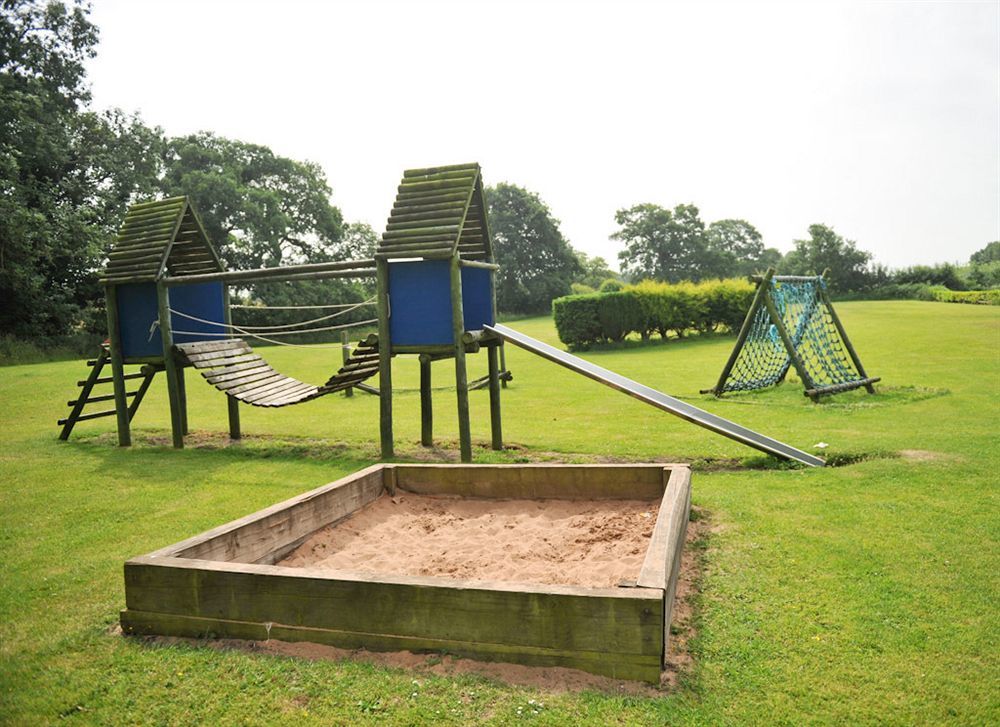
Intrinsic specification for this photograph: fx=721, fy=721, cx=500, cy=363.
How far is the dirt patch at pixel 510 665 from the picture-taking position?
3.27 meters

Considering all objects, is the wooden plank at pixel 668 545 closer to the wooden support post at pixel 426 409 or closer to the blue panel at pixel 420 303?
the blue panel at pixel 420 303

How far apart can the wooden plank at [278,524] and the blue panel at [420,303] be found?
10.7ft

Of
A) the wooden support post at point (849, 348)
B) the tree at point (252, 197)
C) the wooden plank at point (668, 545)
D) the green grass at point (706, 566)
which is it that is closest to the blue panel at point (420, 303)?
the green grass at point (706, 566)

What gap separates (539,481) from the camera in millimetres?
6176

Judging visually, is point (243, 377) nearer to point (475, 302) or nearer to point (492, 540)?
point (475, 302)

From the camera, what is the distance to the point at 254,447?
10.7 meters

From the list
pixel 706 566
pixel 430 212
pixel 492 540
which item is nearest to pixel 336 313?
pixel 430 212

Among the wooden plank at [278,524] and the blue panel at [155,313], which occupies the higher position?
the blue panel at [155,313]

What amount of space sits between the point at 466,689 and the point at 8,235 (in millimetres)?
32245

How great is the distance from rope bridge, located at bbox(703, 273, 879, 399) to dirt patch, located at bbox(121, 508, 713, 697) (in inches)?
397

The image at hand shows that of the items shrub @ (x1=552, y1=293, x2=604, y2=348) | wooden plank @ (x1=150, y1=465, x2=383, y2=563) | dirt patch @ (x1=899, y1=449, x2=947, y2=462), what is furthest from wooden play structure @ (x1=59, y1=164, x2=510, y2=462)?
shrub @ (x1=552, y1=293, x2=604, y2=348)

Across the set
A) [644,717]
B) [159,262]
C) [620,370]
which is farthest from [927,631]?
[620,370]

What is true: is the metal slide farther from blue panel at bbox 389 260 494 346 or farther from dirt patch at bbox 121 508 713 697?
dirt patch at bbox 121 508 713 697

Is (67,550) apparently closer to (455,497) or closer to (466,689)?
(455,497)
